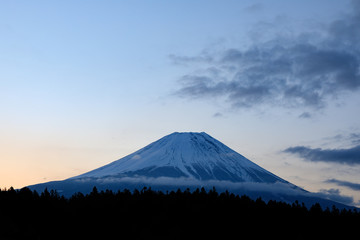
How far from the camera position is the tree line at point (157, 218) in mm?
62094

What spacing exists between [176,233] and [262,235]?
12.4 meters

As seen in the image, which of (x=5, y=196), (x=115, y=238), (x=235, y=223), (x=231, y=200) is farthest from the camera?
(x=231, y=200)

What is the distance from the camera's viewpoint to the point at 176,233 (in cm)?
6469

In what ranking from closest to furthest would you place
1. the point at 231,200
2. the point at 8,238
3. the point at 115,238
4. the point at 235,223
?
the point at 8,238
the point at 115,238
the point at 235,223
the point at 231,200

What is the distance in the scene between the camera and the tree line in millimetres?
62094

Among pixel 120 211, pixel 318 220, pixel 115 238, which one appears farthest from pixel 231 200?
pixel 115 238

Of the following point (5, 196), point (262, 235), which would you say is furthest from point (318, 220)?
point (5, 196)

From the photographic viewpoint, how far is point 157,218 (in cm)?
6962

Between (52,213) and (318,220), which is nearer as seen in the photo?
(52,213)

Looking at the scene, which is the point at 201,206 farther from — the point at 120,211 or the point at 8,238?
the point at 8,238

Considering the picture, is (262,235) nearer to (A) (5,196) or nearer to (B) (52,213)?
(B) (52,213)

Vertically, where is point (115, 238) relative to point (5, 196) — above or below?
below

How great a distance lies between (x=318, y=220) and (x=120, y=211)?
2771cm

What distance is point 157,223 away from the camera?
6794cm
